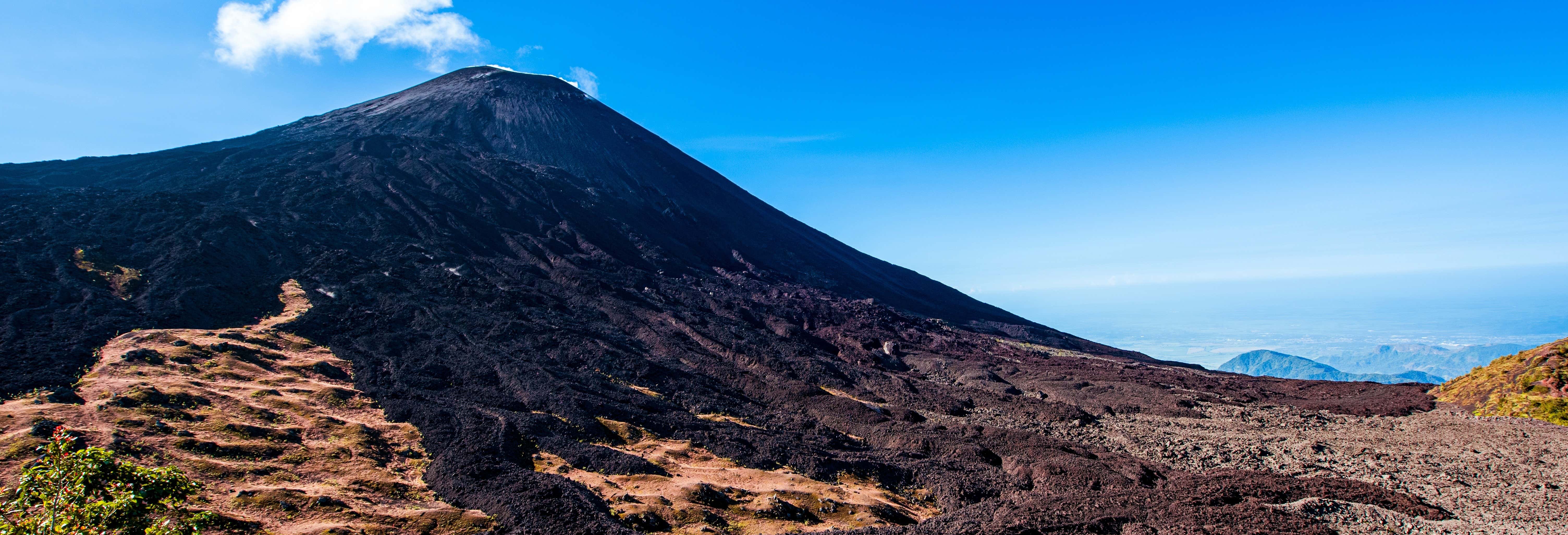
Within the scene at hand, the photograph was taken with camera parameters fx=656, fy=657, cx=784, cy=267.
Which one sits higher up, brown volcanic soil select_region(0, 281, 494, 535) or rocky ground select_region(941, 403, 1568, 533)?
rocky ground select_region(941, 403, 1568, 533)

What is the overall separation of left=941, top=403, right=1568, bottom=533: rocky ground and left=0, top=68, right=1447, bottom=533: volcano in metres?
0.65

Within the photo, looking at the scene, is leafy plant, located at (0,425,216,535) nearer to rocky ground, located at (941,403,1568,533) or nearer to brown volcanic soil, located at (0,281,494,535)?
brown volcanic soil, located at (0,281,494,535)

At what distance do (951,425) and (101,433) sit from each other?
2306 cm

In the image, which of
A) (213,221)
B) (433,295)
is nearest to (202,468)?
(433,295)

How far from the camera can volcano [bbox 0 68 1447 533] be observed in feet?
51.9

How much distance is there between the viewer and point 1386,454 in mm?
19188

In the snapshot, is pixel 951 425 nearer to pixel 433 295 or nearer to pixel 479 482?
pixel 479 482

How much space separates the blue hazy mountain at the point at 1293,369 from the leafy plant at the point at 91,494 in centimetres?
19214

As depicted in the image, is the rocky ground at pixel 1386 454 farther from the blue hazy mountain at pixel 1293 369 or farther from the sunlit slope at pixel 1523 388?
the blue hazy mountain at pixel 1293 369

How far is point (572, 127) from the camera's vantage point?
6206cm

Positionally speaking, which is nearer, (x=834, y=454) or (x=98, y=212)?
(x=834, y=454)

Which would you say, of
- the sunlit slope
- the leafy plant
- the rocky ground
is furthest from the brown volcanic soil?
the sunlit slope

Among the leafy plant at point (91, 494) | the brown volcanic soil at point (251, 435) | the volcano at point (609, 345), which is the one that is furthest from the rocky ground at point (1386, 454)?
the leafy plant at point (91, 494)

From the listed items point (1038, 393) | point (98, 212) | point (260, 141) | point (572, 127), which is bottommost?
point (1038, 393)
